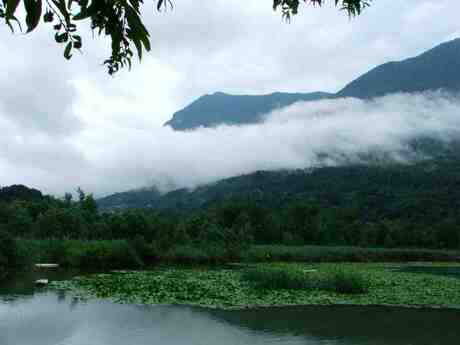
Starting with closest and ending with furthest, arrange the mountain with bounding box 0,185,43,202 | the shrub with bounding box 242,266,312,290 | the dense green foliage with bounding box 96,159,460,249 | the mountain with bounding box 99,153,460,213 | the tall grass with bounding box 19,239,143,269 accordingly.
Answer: the shrub with bounding box 242,266,312,290
the tall grass with bounding box 19,239,143,269
the dense green foliage with bounding box 96,159,460,249
the mountain with bounding box 0,185,43,202
the mountain with bounding box 99,153,460,213

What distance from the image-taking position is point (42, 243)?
35031mm

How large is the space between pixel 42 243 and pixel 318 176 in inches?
3617

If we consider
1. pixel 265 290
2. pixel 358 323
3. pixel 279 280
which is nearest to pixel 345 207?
pixel 279 280

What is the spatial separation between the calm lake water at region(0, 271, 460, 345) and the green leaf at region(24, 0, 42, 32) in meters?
11.7

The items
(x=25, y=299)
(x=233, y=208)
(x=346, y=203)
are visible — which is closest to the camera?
(x=25, y=299)

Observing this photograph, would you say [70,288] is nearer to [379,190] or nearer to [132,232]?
[132,232]

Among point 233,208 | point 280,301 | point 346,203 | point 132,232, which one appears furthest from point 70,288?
point 346,203

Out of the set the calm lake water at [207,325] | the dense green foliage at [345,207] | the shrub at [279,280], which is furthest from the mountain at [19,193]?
the calm lake water at [207,325]

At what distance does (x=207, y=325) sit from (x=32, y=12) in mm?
13546

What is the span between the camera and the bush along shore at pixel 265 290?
18.1 meters

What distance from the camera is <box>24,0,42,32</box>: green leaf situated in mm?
1330

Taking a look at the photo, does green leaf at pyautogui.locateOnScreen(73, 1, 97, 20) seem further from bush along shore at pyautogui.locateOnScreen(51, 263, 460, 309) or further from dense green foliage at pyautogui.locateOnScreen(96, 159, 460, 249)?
dense green foliage at pyautogui.locateOnScreen(96, 159, 460, 249)

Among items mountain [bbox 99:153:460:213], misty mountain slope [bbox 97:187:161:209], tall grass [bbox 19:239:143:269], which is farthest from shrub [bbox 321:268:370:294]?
misty mountain slope [bbox 97:187:161:209]

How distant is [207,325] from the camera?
14102 mm
